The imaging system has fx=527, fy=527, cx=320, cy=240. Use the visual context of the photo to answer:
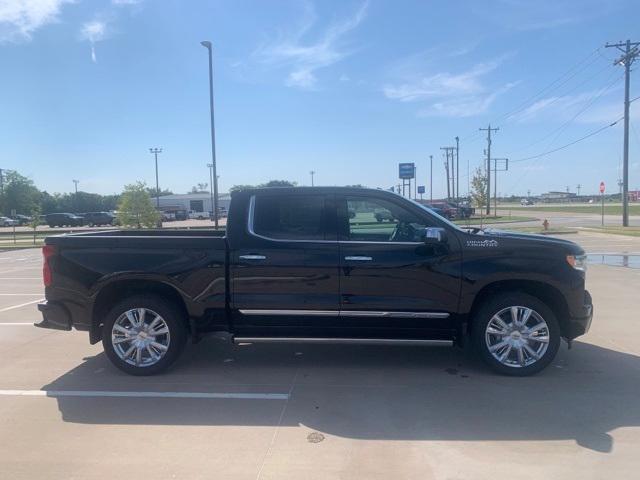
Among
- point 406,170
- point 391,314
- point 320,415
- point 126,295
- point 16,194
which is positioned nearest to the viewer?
point 320,415

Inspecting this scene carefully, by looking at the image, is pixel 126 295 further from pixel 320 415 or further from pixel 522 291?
pixel 522 291

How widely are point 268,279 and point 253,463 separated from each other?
205 centimetres

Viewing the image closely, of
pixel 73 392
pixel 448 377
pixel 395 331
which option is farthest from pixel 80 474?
pixel 448 377

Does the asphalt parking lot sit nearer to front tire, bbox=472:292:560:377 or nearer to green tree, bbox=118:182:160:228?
front tire, bbox=472:292:560:377

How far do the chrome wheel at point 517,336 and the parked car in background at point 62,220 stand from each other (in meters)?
66.8

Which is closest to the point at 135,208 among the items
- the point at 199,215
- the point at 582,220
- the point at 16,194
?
the point at 582,220

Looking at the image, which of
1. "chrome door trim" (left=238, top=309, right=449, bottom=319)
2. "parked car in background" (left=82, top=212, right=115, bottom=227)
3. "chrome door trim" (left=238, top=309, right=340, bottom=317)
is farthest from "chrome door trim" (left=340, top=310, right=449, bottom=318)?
"parked car in background" (left=82, top=212, right=115, bottom=227)

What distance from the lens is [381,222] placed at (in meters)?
5.51

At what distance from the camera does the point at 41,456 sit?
389 cm

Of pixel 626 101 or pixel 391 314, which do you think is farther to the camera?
pixel 626 101

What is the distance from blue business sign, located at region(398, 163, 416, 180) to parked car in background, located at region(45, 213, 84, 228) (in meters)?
48.6

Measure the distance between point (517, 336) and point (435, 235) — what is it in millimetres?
1393

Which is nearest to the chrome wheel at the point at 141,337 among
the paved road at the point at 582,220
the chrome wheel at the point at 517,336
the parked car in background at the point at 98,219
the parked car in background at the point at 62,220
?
the chrome wheel at the point at 517,336

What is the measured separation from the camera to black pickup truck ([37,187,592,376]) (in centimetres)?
534
